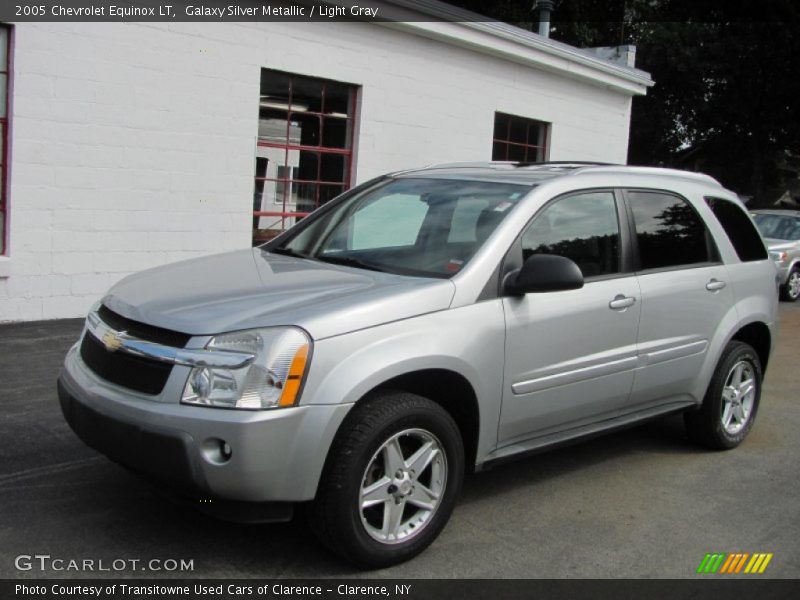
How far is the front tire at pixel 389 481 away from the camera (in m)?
3.49

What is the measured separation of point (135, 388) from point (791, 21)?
97.4 ft

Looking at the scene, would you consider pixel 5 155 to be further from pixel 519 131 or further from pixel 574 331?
pixel 519 131

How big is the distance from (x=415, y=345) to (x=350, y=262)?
89cm

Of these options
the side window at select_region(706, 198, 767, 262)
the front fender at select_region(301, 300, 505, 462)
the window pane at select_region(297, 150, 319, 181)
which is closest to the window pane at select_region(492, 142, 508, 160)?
the window pane at select_region(297, 150, 319, 181)

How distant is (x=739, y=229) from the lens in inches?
230

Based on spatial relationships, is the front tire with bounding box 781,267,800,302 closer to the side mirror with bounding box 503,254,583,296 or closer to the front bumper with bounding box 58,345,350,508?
the side mirror with bounding box 503,254,583,296

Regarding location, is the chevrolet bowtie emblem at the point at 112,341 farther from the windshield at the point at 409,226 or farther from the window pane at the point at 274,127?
the window pane at the point at 274,127

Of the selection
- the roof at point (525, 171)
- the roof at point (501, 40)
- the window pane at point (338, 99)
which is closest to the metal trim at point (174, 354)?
the roof at point (525, 171)

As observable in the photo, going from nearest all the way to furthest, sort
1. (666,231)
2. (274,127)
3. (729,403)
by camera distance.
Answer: (666,231) < (729,403) < (274,127)

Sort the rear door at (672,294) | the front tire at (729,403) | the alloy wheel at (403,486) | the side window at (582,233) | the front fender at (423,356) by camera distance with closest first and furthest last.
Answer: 1. the front fender at (423,356)
2. the alloy wheel at (403,486)
3. the side window at (582,233)
4. the rear door at (672,294)
5. the front tire at (729,403)

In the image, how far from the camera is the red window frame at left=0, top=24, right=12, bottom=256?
7820 mm

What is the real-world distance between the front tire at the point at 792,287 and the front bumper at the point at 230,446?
13743 millimetres

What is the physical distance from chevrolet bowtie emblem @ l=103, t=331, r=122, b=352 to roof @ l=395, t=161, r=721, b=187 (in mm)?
2123

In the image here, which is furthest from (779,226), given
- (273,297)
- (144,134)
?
(273,297)
